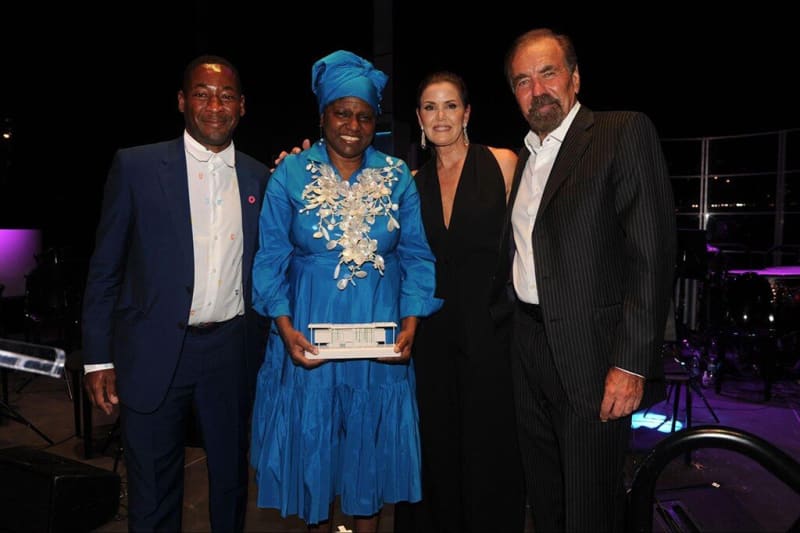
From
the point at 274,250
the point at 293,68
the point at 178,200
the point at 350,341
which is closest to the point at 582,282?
the point at 350,341

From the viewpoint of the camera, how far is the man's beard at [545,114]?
6.63ft

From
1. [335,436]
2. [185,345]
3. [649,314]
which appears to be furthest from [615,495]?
[185,345]

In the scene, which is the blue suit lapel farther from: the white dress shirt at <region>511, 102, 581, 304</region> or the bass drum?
the bass drum

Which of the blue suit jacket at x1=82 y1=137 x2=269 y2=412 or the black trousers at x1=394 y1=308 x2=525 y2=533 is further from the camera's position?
the black trousers at x1=394 y1=308 x2=525 y2=533

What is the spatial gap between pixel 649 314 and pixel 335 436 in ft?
3.70

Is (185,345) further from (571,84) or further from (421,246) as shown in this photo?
(571,84)

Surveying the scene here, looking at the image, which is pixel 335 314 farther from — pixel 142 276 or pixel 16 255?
pixel 16 255

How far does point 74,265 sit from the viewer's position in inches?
275

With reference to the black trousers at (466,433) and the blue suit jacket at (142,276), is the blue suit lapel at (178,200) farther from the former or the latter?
the black trousers at (466,433)

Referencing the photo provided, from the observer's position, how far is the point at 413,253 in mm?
2199

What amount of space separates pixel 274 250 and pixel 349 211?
305 mm

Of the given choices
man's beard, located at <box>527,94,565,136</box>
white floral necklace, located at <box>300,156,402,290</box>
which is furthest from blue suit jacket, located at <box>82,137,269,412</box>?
man's beard, located at <box>527,94,565,136</box>

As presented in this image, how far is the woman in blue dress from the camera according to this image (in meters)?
2.00

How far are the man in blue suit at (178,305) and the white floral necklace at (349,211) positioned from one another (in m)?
0.27
